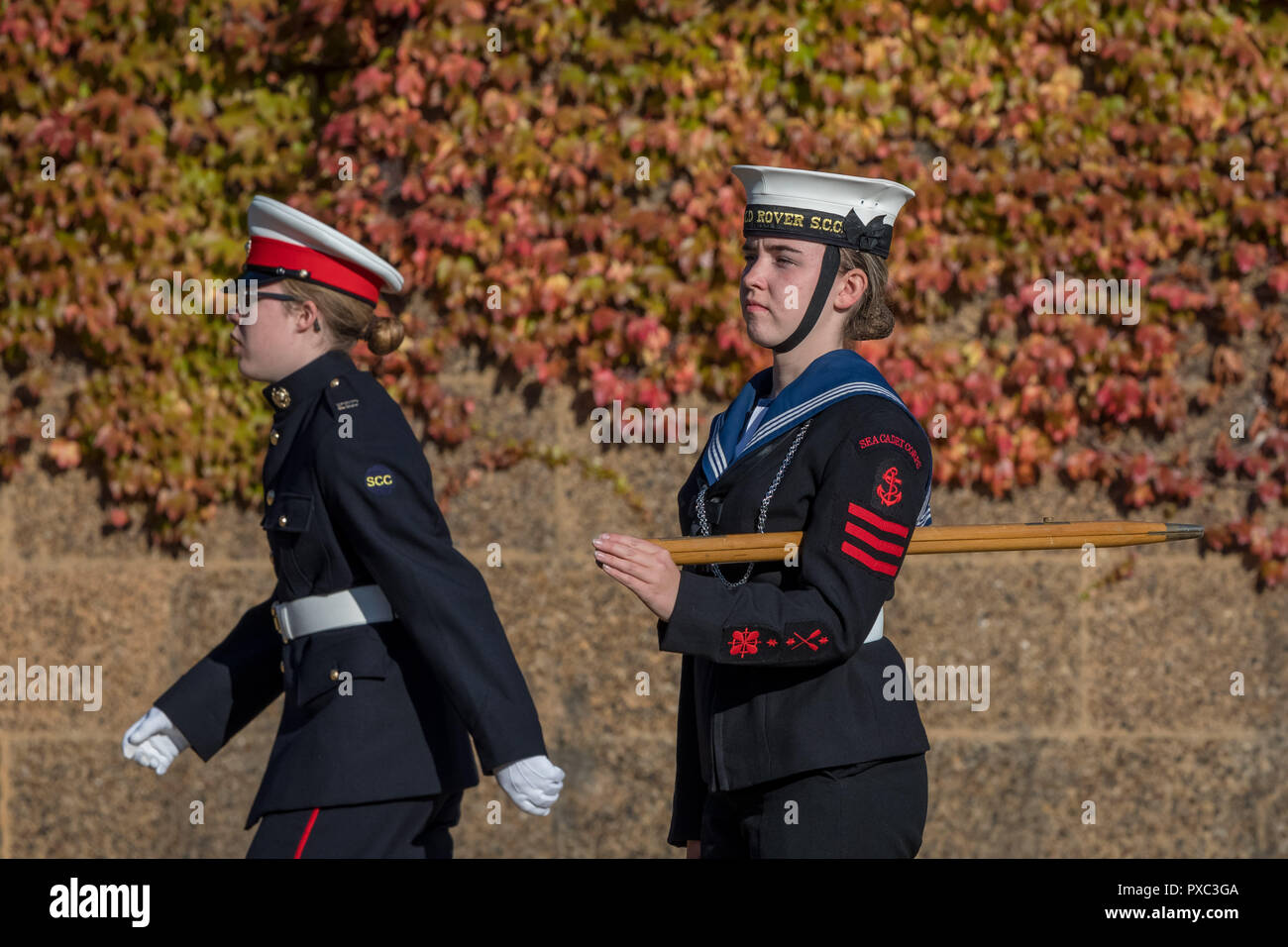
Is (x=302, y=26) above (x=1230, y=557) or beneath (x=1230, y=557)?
above

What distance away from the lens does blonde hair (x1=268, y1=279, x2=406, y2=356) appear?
10.7 ft

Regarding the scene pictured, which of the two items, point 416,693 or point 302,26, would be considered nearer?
point 416,693

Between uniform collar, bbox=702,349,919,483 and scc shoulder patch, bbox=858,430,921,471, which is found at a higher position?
uniform collar, bbox=702,349,919,483

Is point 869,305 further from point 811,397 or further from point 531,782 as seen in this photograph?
point 531,782

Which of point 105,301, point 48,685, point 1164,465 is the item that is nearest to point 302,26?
point 105,301

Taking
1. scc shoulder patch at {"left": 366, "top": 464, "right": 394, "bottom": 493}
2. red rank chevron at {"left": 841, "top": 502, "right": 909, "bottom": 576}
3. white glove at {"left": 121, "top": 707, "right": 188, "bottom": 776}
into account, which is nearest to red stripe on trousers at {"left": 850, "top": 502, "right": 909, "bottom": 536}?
red rank chevron at {"left": 841, "top": 502, "right": 909, "bottom": 576}

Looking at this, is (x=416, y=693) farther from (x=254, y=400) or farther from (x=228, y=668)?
(x=254, y=400)

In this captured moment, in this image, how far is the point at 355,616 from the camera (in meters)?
A: 3.06

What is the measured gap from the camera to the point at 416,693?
10.1 ft

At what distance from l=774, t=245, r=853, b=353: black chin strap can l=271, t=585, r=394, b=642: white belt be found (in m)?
1.02

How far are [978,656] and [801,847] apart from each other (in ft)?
9.03

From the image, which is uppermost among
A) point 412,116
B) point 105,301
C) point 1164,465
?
point 412,116

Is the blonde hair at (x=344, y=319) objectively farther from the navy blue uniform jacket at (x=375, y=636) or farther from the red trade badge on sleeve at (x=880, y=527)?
the red trade badge on sleeve at (x=880, y=527)

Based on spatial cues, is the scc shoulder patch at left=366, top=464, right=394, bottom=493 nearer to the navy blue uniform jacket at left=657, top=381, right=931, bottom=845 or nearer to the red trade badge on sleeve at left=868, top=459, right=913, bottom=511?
the navy blue uniform jacket at left=657, top=381, right=931, bottom=845
